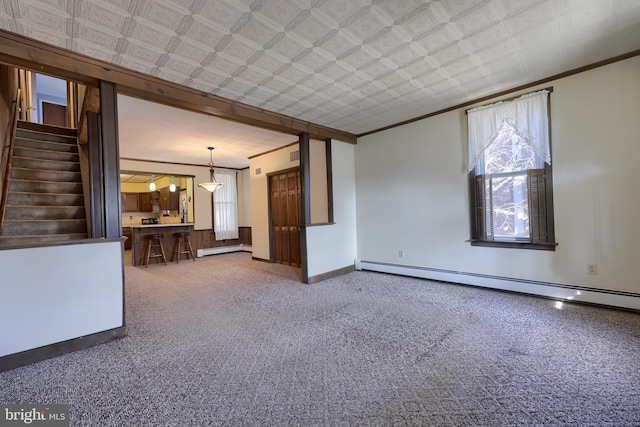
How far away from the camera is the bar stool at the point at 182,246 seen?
274 inches

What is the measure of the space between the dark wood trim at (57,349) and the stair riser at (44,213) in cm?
224

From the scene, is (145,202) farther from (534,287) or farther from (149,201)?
(534,287)

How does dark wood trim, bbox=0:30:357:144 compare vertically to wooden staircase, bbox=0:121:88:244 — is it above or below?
above

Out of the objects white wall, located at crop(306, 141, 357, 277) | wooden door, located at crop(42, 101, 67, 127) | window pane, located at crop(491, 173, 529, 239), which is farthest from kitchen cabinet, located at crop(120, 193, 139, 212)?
window pane, located at crop(491, 173, 529, 239)

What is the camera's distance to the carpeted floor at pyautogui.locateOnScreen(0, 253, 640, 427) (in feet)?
5.08

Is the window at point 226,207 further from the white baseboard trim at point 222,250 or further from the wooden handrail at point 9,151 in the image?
the wooden handrail at point 9,151

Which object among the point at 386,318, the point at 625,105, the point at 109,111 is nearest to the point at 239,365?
the point at 386,318

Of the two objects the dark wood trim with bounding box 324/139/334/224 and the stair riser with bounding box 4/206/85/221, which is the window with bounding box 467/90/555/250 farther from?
the stair riser with bounding box 4/206/85/221

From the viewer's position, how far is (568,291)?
124 inches

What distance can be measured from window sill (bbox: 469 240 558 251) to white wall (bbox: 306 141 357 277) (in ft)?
6.93

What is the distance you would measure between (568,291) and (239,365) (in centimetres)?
364

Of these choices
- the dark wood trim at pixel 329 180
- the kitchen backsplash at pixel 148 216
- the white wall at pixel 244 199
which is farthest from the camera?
the kitchen backsplash at pixel 148 216

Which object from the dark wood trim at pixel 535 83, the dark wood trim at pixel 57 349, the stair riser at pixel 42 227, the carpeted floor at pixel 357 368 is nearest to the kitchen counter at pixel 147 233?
the stair riser at pixel 42 227

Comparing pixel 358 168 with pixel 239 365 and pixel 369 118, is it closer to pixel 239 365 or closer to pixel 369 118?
pixel 369 118
